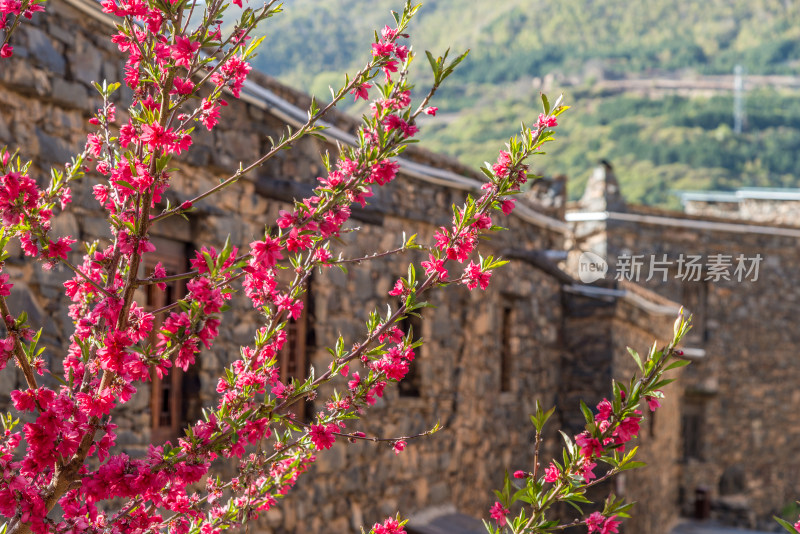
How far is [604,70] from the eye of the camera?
5869 centimetres

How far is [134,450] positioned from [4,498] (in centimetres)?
303

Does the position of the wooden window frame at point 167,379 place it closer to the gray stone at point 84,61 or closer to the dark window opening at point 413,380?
the gray stone at point 84,61

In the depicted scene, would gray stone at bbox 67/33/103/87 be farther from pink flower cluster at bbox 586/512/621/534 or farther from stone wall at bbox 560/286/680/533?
stone wall at bbox 560/286/680/533

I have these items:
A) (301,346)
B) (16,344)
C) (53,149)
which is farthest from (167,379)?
(16,344)

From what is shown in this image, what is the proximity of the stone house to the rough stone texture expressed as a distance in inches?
229

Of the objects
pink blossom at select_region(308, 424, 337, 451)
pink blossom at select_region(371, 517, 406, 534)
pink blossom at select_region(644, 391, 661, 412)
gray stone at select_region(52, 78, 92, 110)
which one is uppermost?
gray stone at select_region(52, 78, 92, 110)

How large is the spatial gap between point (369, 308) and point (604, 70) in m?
53.1

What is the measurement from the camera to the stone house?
512cm

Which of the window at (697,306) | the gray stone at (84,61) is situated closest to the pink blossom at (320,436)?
the gray stone at (84,61)

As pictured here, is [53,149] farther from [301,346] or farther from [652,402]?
[652,402]

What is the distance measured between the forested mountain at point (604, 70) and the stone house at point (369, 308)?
88.4 feet

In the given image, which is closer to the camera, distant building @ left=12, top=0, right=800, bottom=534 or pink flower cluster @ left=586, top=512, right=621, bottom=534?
pink flower cluster @ left=586, top=512, right=621, bottom=534

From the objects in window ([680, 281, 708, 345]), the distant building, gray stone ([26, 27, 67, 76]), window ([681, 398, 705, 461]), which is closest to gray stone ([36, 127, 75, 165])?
the distant building

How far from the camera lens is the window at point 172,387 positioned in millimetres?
6152
